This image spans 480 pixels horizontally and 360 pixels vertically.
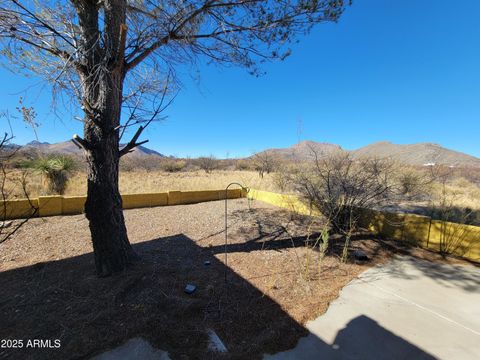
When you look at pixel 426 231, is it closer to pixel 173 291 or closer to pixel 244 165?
pixel 173 291

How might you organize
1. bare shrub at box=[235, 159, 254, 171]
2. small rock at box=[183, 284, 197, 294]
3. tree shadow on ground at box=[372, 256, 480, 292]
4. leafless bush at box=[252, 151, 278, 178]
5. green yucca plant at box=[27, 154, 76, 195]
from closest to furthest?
1. small rock at box=[183, 284, 197, 294]
2. tree shadow on ground at box=[372, 256, 480, 292]
3. green yucca plant at box=[27, 154, 76, 195]
4. leafless bush at box=[252, 151, 278, 178]
5. bare shrub at box=[235, 159, 254, 171]

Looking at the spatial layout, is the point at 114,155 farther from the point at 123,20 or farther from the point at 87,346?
the point at 87,346

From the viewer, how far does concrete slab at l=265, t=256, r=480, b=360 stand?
2.12m

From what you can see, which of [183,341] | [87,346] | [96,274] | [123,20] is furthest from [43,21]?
[183,341]

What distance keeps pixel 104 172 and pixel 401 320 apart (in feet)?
13.0

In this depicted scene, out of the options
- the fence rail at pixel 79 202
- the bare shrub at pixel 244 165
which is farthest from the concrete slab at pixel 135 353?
the bare shrub at pixel 244 165

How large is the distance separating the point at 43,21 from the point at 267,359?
4682mm

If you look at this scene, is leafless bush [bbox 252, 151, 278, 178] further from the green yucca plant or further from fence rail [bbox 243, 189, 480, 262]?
fence rail [bbox 243, 189, 480, 262]

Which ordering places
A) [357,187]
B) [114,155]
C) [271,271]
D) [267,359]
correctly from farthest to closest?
[357,187] < [271,271] < [114,155] < [267,359]

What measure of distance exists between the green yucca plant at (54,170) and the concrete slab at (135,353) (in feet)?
25.4

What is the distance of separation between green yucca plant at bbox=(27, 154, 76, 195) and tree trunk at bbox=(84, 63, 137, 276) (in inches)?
242

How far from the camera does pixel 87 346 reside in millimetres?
2068

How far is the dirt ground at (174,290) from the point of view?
87.0 inches

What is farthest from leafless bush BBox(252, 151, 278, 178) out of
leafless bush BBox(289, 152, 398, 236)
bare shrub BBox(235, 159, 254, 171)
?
leafless bush BBox(289, 152, 398, 236)
